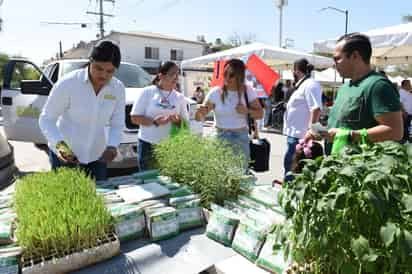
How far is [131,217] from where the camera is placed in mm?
1327

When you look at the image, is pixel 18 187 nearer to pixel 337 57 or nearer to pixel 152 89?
pixel 152 89

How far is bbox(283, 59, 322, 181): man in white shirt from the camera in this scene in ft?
11.8

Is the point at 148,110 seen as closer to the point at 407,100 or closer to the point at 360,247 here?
the point at 360,247

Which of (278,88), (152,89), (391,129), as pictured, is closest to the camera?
(391,129)

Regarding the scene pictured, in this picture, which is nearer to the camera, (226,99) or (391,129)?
(391,129)

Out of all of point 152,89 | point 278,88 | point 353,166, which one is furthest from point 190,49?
point 353,166

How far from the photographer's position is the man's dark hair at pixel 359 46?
75.5 inches

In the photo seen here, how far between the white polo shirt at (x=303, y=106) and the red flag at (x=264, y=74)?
1.25ft

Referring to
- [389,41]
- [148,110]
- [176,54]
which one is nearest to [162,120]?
[148,110]

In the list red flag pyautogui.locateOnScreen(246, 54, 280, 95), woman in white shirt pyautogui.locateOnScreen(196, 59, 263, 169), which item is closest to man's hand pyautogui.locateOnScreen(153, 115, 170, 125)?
woman in white shirt pyautogui.locateOnScreen(196, 59, 263, 169)

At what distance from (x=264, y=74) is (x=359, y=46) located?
160cm

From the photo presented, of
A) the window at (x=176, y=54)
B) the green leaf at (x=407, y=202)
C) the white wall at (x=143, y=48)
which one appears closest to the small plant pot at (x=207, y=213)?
the green leaf at (x=407, y=202)

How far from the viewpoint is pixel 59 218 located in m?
1.13

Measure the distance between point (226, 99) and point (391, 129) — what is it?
1.42m
